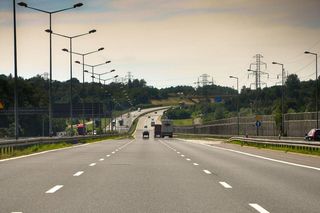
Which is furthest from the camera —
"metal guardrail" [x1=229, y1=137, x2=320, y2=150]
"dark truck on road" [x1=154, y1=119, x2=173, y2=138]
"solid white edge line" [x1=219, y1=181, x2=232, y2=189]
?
"dark truck on road" [x1=154, y1=119, x2=173, y2=138]

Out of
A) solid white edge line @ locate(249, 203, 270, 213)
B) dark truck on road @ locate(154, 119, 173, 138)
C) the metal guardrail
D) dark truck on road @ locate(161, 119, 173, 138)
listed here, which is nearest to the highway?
solid white edge line @ locate(249, 203, 270, 213)

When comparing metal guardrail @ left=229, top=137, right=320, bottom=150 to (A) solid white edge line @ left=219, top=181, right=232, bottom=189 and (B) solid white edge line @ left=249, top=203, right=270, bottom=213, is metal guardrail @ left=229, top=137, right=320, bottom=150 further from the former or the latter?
(B) solid white edge line @ left=249, top=203, right=270, bottom=213

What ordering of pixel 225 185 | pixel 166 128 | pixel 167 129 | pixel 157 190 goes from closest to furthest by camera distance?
1. pixel 157 190
2. pixel 225 185
3. pixel 166 128
4. pixel 167 129

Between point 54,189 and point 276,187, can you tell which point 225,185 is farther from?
point 54,189

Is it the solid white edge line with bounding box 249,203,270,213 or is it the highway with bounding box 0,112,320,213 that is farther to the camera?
the highway with bounding box 0,112,320,213

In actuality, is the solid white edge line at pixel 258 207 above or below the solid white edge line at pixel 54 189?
below

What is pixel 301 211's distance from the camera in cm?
1048

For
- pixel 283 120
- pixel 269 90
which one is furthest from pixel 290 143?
pixel 269 90

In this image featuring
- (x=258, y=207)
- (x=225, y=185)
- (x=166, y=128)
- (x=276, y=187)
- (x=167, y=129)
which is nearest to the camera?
(x=258, y=207)

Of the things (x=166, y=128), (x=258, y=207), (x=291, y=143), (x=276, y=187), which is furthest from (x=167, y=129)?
(x=258, y=207)

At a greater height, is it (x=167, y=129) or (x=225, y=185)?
(x=225, y=185)

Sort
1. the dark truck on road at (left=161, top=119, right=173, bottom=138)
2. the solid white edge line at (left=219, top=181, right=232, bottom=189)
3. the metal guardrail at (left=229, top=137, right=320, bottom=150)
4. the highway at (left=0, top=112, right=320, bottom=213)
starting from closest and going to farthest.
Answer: the highway at (left=0, top=112, right=320, bottom=213) → the solid white edge line at (left=219, top=181, right=232, bottom=189) → the metal guardrail at (left=229, top=137, right=320, bottom=150) → the dark truck on road at (left=161, top=119, right=173, bottom=138)

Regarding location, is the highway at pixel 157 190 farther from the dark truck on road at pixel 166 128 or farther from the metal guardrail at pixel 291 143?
the dark truck on road at pixel 166 128

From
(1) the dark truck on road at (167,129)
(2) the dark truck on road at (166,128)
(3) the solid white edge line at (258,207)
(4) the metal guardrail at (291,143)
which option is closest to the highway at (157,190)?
(3) the solid white edge line at (258,207)
